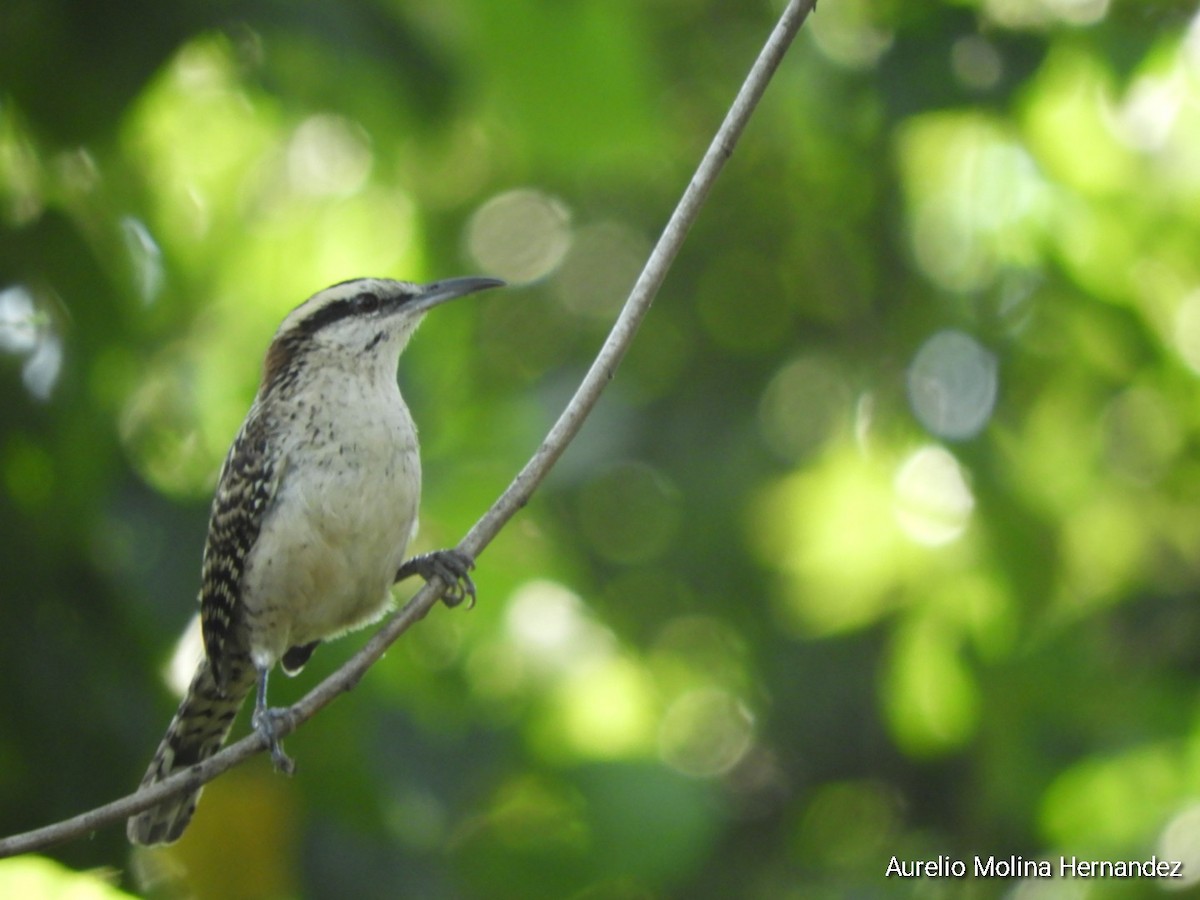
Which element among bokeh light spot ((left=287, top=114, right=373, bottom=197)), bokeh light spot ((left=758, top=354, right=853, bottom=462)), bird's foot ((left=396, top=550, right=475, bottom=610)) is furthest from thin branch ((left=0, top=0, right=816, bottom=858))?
bokeh light spot ((left=287, top=114, right=373, bottom=197))

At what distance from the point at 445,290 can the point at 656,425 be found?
2649mm

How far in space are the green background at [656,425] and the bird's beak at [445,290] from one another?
66cm

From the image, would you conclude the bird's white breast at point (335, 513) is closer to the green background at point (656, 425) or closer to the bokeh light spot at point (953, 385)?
the green background at point (656, 425)

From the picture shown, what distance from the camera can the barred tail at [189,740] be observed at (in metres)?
5.14

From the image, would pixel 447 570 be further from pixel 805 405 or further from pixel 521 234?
pixel 521 234

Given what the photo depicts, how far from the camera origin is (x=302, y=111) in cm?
656

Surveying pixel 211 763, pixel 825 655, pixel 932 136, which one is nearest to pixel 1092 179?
pixel 932 136

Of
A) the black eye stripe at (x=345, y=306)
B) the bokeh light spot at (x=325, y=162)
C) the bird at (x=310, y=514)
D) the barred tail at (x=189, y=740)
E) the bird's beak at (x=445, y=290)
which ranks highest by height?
the bokeh light spot at (x=325, y=162)

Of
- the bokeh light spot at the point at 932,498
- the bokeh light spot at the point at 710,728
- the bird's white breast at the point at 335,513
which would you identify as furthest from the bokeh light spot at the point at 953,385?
the bird's white breast at the point at 335,513

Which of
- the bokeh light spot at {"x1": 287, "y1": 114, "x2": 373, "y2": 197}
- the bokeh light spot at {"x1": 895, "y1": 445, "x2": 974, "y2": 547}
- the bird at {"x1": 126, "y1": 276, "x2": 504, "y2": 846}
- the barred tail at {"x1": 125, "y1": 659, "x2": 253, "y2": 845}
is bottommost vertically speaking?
the barred tail at {"x1": 125, "y1": 659, "x2": 253, "y2": 845}

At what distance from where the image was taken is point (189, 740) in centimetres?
532

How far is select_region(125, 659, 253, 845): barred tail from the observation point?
5137 millimetres

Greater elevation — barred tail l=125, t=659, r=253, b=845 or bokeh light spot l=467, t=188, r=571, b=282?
bokeh light spot l=467, t=188, r=571, b=282

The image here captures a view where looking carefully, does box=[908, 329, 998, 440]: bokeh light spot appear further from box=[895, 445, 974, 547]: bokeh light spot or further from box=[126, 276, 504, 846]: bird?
box=[126, 276, 504, 846]: bird
